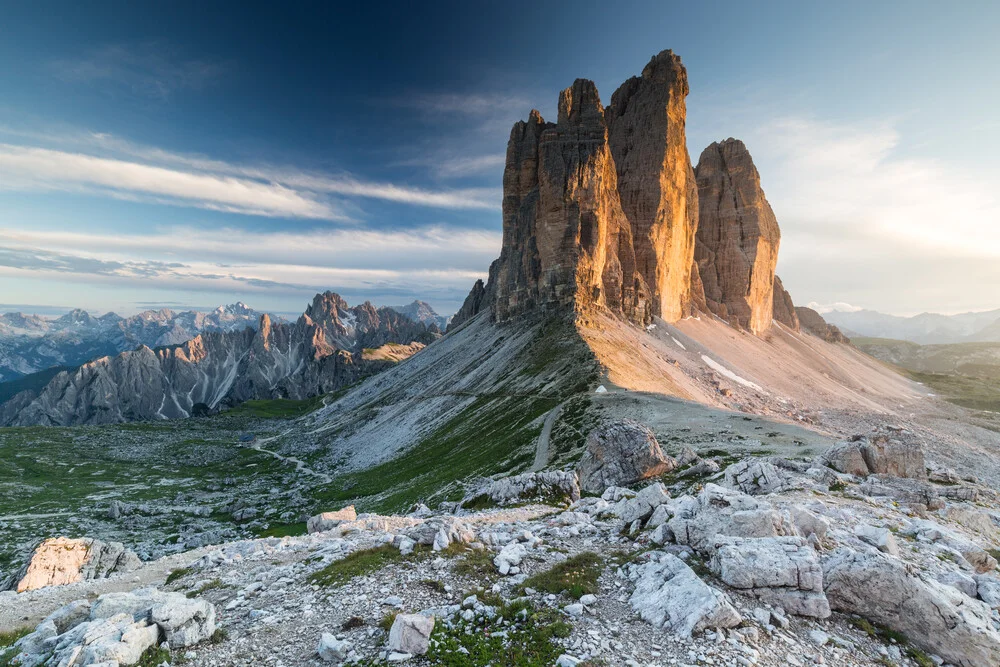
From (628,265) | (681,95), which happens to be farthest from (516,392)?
(681,95)

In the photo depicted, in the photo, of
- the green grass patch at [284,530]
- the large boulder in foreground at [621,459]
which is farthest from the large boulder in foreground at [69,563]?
the large boulder in foreground at [621,459]

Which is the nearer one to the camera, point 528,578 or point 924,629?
point 924,629

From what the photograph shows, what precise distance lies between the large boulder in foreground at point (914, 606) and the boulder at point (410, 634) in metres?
11.8

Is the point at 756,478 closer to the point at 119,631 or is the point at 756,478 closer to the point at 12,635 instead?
the point at 119,631

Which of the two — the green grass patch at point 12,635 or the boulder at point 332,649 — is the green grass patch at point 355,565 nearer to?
the boulder at point 332,649

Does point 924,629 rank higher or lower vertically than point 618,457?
higher

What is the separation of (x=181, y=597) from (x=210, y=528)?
195ft

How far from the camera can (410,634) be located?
37.6ft

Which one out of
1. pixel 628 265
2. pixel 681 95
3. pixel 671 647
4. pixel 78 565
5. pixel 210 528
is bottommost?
pixel 210 528

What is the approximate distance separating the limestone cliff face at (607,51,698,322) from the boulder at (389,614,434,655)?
416 ft

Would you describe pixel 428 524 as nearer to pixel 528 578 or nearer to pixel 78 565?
pixel 528 578

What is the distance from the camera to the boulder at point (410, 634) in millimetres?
11320

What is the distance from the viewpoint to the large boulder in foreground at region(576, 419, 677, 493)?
1232 inches

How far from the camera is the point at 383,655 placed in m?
11.4
